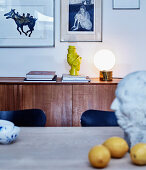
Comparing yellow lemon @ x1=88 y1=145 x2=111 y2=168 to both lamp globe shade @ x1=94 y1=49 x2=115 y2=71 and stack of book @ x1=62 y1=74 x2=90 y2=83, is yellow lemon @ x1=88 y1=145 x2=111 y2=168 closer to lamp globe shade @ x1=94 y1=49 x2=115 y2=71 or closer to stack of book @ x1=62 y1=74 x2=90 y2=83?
stack of book @ x1=62 y1=74 x2=90 y2=83

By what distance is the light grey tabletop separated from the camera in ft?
3.82

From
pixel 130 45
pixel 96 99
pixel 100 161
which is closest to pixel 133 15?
pixel 130 45

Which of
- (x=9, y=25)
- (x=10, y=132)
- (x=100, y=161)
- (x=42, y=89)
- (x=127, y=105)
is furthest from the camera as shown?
(x=9, y=25)

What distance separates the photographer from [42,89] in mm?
2904

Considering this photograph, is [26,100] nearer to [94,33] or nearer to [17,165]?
[94,33]

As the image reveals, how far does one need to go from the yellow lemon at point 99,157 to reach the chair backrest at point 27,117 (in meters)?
0.90

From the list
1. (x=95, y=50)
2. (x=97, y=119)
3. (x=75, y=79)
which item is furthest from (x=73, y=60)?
(x=97, y=119)

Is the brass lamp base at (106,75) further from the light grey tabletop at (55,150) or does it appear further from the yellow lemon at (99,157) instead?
the yellow lemon at (99,157)

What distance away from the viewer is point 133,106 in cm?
125

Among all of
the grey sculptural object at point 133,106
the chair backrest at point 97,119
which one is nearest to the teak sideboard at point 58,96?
the chair backrest at point 97,119

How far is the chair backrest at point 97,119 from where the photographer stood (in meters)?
2.00

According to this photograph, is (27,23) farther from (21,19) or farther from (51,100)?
(51,100)

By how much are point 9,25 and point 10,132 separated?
214 centimetres

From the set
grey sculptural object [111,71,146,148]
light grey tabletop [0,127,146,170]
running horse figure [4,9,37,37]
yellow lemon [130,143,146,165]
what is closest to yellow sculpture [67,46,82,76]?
running horse figure [4,9,37,37]
